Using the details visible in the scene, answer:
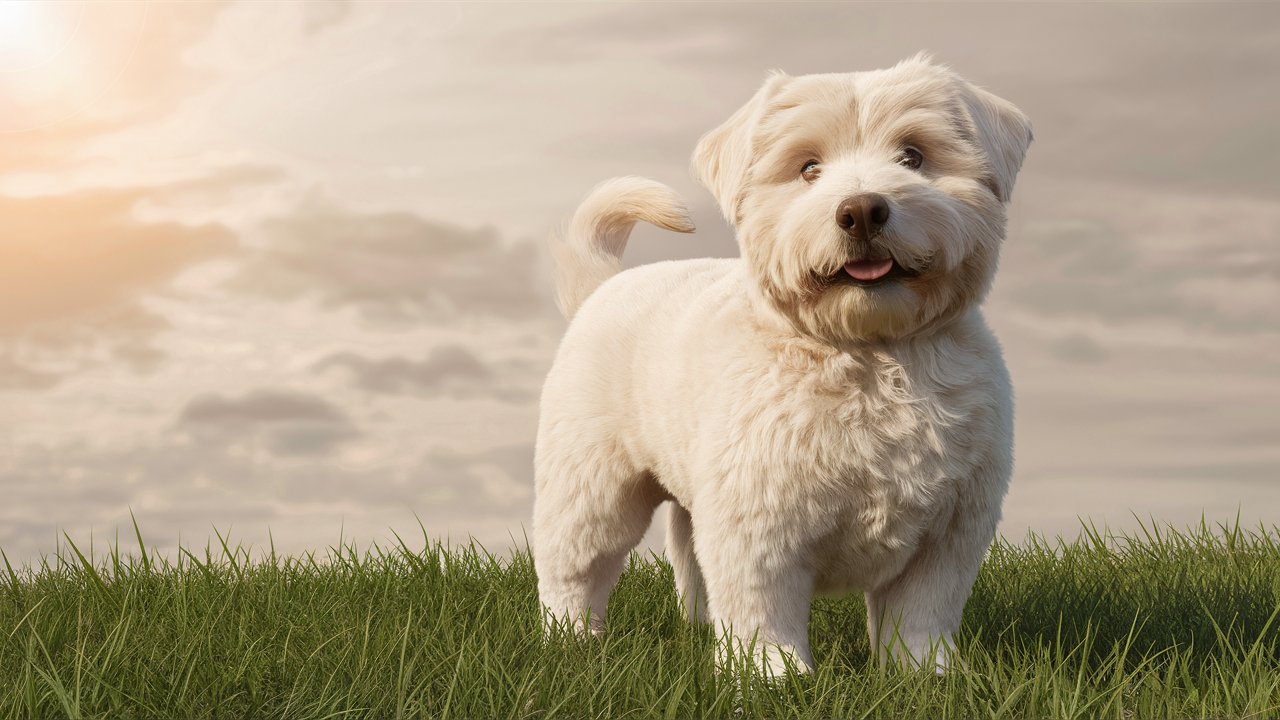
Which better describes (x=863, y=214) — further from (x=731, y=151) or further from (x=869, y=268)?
(x=731, y=151)

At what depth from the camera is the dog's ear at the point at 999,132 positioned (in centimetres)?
368

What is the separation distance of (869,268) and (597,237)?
6.67 ft

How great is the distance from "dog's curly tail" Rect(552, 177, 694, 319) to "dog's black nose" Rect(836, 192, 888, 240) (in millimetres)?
1744

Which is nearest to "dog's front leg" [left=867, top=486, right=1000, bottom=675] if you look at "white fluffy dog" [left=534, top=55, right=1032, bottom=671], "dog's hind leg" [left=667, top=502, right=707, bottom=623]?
"white fluffy dog" [left=534, top=55, right=1032, bottom=671]

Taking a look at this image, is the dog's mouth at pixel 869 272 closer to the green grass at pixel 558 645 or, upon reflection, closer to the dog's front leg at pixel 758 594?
the dog's front leg at pixel 758 594

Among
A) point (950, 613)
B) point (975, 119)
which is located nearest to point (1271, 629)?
point (950, 613)

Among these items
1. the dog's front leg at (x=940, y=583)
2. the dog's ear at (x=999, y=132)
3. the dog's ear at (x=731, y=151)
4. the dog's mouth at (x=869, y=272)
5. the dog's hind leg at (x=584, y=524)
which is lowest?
the dog's front leg at (x=940, y=583)

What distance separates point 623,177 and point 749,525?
1.98 m

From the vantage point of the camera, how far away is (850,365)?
3.65 meters

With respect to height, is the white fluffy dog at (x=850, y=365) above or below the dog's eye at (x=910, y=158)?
below

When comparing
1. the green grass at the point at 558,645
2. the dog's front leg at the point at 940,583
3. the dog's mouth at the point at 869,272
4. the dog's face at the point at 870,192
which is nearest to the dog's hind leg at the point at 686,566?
the green grass at the point at 558,645

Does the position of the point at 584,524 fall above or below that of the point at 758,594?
above

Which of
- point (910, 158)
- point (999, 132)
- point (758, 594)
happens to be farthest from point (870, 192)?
point (758, 594)

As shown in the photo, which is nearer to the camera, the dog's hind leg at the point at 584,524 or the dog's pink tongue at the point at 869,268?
the dog's pink tongue at the point at 869,268
